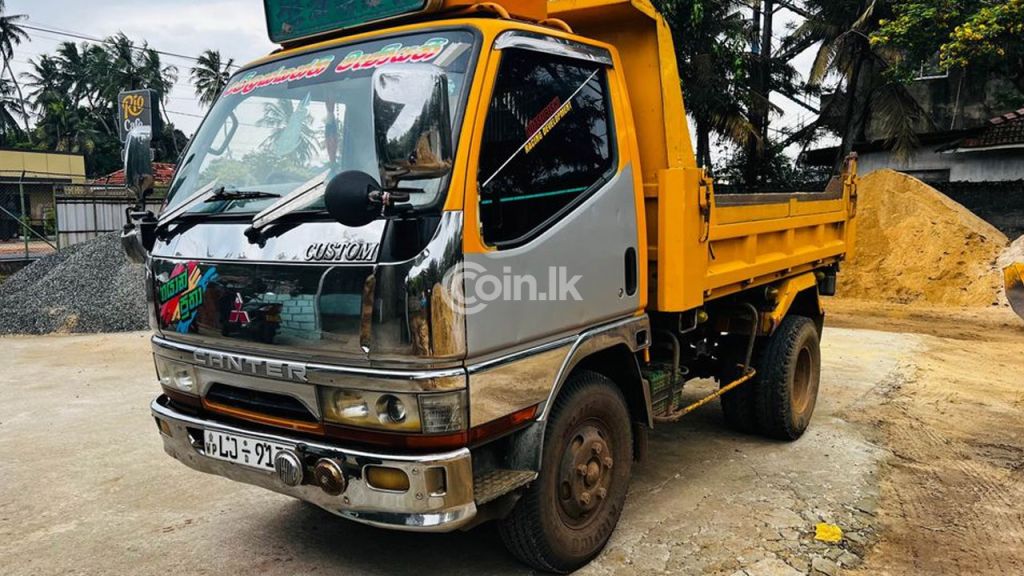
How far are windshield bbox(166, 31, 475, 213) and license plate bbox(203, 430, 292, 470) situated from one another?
36.6 inches

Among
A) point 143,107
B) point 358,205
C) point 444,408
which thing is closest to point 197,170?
point 143,107

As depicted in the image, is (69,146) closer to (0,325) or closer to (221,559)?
(0,325)

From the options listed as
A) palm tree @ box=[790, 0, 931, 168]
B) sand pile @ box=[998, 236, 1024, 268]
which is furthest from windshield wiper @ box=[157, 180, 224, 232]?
palm tree @ box=[790, 0, 931, 168]

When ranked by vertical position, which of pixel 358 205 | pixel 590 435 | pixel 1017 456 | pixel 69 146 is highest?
pixel 69 146

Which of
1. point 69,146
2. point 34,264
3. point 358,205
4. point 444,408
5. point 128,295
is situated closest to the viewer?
point 358,205

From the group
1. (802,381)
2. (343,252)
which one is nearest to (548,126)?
(343,252)

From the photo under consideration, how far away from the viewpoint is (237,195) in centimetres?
310

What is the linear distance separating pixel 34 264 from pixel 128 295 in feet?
10.9

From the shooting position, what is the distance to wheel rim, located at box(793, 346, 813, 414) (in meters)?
5.48

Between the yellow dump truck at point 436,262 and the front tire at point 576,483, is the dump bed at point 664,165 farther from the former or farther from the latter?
the front tire at point 576,483

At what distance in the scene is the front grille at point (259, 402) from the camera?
285 cm

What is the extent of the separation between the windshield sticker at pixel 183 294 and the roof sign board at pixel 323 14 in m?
1.20

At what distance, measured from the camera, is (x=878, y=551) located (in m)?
3.62

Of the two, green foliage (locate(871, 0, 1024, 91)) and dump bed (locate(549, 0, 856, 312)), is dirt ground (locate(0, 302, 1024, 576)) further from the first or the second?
green foliage (locate(871, 0, 1024, 91))
